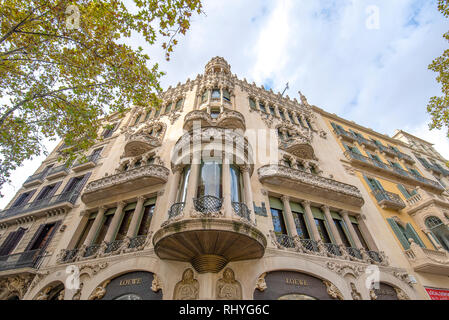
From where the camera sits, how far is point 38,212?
14.0 metres

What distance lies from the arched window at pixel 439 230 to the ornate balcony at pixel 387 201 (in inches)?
73.8

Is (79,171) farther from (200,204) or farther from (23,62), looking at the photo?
(200,204)

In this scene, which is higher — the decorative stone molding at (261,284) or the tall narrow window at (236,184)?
the tall narrow window at (236,184)

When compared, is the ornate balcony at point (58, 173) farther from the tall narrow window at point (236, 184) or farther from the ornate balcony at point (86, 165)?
the tall narrow window at point (236, 184)

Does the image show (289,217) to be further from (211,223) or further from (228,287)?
(211,223)

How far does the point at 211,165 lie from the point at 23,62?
1131cm

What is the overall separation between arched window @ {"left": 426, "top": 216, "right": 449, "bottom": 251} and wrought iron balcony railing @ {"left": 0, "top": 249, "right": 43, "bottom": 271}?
2449 cm

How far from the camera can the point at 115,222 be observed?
1118cm

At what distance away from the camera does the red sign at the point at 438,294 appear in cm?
1085

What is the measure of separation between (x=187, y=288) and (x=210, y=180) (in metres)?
4.16

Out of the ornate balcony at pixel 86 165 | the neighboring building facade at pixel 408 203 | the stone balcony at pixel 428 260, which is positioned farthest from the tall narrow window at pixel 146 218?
the stone balcony at pixel 428 260

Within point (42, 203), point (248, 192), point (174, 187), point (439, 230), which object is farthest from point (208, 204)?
point (439, 230)

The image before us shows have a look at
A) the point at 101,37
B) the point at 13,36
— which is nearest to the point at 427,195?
the point at 101,37

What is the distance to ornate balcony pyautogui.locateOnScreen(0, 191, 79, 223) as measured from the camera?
1348 centimetres
